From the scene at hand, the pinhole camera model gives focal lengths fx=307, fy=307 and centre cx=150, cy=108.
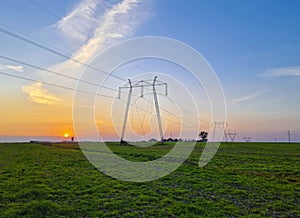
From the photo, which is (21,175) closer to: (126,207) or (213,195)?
(126,207)

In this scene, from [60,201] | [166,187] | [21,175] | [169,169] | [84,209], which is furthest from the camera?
[169,169]

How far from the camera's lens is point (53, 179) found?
18.6 meters

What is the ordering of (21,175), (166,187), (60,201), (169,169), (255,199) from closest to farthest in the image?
(60,201) → (255,199) → (166,187) → (21,175) → (169,169)

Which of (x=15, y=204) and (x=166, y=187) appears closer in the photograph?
(x=15, y=204)

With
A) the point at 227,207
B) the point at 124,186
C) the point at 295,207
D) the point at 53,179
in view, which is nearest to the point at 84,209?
the point at 124,186

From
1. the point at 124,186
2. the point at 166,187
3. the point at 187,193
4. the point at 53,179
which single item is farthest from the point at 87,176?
the point at 187,193

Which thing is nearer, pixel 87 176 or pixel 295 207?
pixel 295 207

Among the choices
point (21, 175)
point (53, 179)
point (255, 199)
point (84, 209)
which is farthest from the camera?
point (21, 175)

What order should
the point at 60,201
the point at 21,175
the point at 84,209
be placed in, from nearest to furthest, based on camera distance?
the point at 84,209 → the point at 60,201 → the point at 21,175

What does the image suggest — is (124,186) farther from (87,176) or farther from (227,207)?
(227,207)

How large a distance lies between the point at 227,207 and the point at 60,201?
23.6 feet

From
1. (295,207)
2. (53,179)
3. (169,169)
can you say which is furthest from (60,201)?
(169,169)

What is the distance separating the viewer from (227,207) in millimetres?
13016

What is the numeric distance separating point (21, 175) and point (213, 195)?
486 inches
